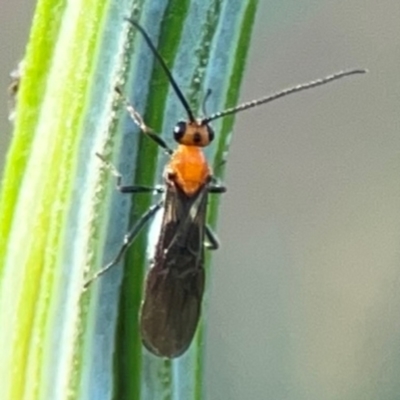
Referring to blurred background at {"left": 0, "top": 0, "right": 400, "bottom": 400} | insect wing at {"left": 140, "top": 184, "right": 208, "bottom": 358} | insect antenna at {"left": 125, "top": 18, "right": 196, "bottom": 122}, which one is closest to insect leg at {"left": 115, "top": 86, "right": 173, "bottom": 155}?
insect antenna at {"left": 125, "top": 18, "right": 196, "bottom": 122}

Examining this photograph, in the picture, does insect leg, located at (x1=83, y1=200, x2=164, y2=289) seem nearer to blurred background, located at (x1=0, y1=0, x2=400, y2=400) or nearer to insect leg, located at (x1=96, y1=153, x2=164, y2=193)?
insect leg, located at (x1=96, y1=153, x2=164, y2=193)

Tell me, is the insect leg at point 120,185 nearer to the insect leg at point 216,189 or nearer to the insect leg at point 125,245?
the insect leg at point 125,245

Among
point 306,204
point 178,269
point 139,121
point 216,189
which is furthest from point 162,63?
point 306,204

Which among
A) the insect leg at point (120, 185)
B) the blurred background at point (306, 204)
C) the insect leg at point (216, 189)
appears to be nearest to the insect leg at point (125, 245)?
the insect leg at point (120, 185)

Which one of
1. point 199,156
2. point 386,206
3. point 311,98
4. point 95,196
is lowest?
point 95,196

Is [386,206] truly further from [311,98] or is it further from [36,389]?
[36,389]

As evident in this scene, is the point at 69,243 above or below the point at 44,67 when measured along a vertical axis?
below

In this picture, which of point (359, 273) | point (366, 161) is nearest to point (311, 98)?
point (366, 161)

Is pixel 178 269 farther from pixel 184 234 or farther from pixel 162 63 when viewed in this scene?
pixel 162 63

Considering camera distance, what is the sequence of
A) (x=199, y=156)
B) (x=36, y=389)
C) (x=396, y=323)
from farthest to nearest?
(x=396, y=323)
(x=199, y=156)
(x=36, y=389)
